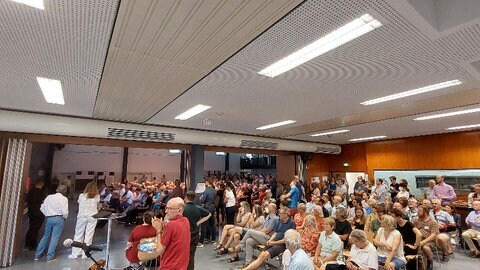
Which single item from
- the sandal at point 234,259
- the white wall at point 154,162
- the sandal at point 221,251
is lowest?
the sandal at point 234,259

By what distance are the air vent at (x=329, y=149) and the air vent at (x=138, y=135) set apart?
590 centimetres

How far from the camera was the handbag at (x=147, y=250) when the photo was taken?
3063 millimetres

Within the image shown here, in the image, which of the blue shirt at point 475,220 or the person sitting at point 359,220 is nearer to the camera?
the person sitting at point 359,220

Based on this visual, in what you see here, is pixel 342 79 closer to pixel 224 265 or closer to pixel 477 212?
pixel 224 265

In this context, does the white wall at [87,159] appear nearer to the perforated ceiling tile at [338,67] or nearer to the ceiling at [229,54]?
the ceiling at [229,54]

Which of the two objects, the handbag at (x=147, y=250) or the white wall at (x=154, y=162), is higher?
the white wall at (x=154, y=162)

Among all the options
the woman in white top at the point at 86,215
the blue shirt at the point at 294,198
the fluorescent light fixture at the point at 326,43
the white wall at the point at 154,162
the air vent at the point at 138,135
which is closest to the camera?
the fluorescent light fixture at the point at 326,43

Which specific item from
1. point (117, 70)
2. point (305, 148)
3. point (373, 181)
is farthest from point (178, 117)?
point (373, 181)

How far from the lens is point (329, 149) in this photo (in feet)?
33.9

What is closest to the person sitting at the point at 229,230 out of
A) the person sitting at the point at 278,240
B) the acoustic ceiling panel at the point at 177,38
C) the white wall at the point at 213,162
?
the person sitting at the point at 278,240

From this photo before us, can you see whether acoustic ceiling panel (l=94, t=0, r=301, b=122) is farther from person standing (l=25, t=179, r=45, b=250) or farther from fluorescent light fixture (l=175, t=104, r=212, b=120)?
person standing (l=25, t=179, r=45, b=250)

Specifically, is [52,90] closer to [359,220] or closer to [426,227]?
[359,220]

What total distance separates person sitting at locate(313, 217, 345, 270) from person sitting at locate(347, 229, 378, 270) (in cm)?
29

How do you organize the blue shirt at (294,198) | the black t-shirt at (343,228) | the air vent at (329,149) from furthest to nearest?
1. the air vent at (329,149)
2. the blue shirt at (294,198)
3. the black t-shirt at (343,228)
